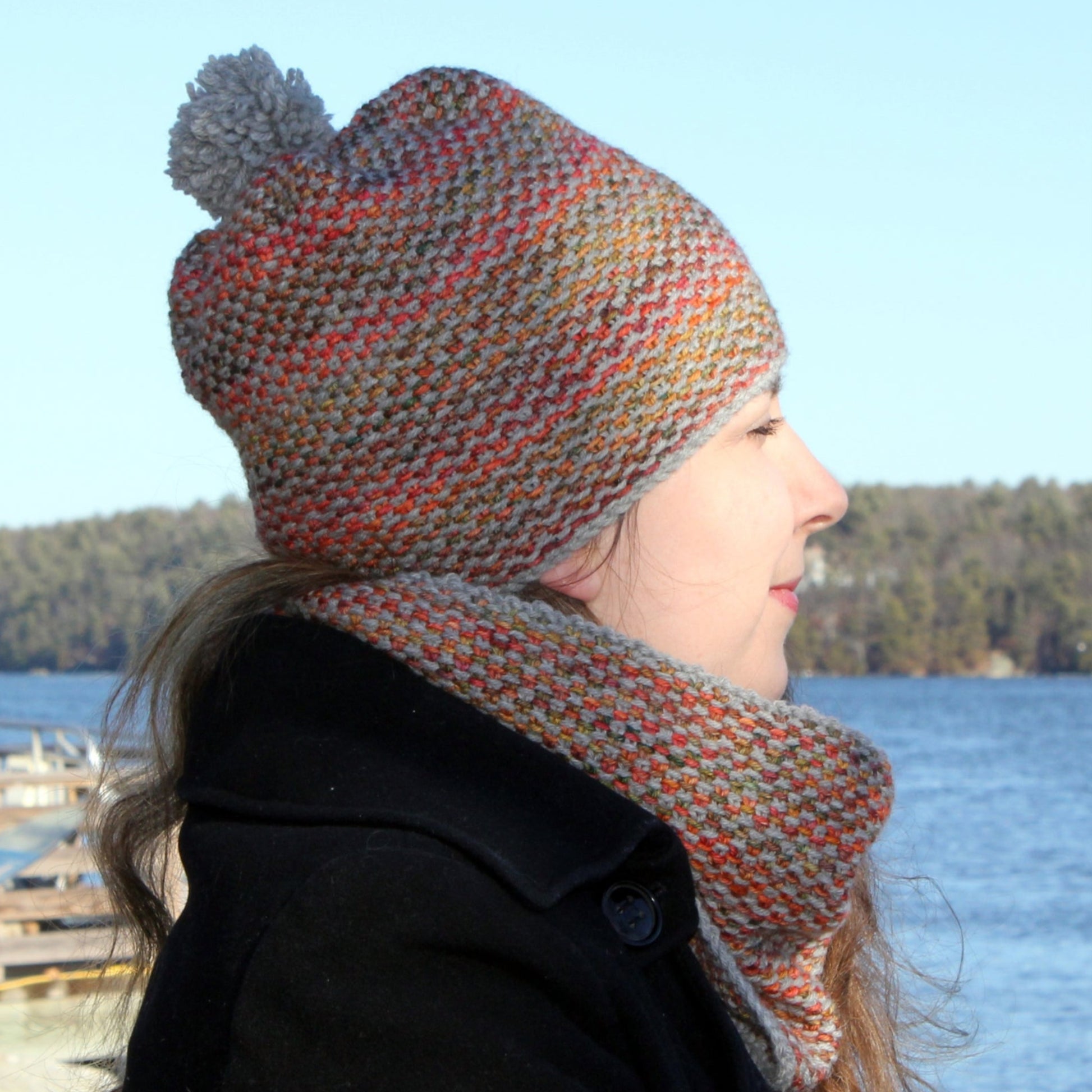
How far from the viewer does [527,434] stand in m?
1.80

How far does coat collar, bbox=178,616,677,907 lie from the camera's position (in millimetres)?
1544

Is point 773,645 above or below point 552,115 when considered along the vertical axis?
below

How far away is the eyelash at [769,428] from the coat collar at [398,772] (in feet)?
1.80

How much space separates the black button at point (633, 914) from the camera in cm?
160

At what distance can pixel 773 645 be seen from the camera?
200cm

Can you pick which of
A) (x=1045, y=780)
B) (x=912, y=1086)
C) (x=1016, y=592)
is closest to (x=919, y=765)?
(x=1045, y=780)

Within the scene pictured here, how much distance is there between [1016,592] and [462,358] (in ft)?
232

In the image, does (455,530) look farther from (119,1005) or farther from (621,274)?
(119,1005)

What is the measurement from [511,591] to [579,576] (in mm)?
94

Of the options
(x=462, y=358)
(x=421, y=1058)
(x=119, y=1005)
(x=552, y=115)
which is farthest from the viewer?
(x=119, y=1005)

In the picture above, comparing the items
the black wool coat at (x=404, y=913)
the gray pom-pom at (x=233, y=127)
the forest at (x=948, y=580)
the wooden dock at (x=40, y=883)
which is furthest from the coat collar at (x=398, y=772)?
the forest at (x=948, y=580)

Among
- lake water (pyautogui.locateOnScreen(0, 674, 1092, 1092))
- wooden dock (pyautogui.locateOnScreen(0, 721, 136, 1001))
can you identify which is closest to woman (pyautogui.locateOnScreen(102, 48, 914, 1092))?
lake water (pyautogui.locateOnScreen(0, 674, 1092, 1092))

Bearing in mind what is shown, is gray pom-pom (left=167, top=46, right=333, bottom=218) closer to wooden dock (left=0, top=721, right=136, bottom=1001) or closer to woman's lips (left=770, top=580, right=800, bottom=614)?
woman's lips (left=770, top=580, right=800, bottom=614)

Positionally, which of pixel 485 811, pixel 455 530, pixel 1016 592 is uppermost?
pixel 455 530
